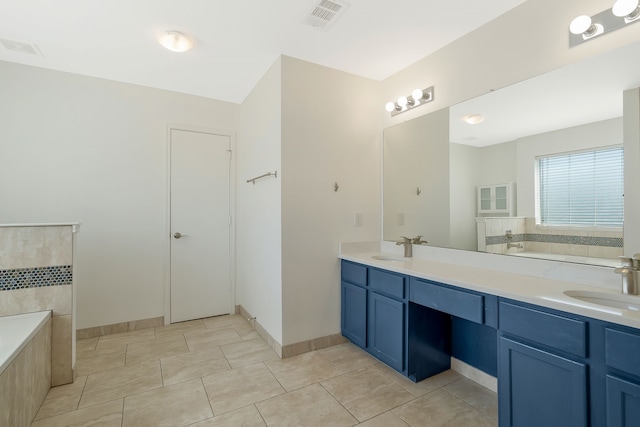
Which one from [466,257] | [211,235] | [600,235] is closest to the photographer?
[600,235]

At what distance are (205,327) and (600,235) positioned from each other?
3.37 metres

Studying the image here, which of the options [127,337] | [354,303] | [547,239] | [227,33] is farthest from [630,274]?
[127,337]

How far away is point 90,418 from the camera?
5.88 feet

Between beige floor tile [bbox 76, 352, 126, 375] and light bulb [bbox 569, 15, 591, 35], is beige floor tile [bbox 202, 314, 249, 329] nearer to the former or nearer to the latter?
beige floor tile [bbox 76, 352, 126, 375]

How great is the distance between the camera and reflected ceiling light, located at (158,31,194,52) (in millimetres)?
2248

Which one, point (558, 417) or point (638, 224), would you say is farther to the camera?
point (638, 224)

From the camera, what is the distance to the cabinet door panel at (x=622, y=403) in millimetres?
1103

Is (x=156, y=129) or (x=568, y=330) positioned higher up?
(x=156, y=129)

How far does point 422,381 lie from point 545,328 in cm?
112

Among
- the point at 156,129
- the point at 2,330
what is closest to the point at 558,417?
the point at 2,330

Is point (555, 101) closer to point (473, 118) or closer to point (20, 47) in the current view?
point (473, 118)

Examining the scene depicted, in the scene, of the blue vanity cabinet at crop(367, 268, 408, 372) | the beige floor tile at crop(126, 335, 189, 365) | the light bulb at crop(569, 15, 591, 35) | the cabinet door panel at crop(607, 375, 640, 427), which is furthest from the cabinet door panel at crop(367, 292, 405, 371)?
the light bulb at crop(569, 15, 591, 35)

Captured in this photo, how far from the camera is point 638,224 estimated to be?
57.7 inches

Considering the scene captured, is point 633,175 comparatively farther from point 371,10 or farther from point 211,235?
point 211,235
